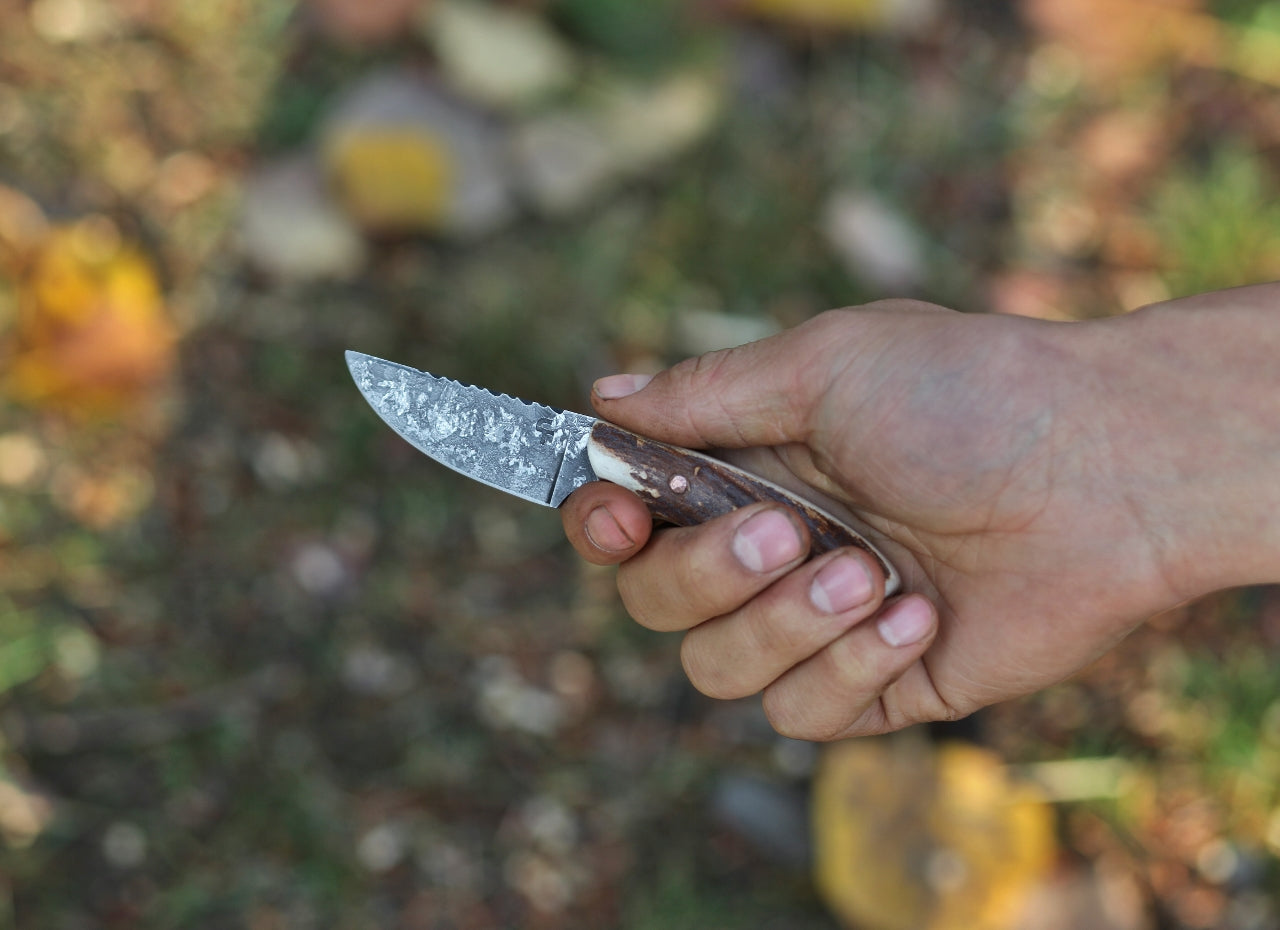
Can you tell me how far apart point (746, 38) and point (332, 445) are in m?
2.54

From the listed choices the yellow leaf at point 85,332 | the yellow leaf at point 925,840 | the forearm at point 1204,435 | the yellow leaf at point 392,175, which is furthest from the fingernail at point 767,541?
the yellow leaf at point 85,332

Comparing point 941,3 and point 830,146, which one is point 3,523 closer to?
point 830,146

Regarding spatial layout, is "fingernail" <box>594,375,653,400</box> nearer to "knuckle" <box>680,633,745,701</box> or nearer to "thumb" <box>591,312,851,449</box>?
"thumb" <box>591,312,851,449</box>

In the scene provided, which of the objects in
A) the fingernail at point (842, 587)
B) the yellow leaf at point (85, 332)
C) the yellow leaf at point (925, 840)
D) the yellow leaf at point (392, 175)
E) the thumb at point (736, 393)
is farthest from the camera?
the yellow leaf at point (392, 175)

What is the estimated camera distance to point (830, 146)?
14.8 feet

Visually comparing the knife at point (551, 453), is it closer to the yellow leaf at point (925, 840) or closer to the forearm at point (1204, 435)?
the forearm at point (1204, 435)

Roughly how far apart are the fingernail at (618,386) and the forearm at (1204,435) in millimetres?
999

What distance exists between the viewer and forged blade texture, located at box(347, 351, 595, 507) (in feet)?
7.25

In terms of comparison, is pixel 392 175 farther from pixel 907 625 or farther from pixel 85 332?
pixel 907 625

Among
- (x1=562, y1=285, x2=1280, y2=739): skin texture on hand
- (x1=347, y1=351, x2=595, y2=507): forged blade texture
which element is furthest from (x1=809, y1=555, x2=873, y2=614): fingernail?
(x1=347, y1=351, x2=595, y2=507): forged blade texture

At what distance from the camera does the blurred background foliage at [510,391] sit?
326 centimetres

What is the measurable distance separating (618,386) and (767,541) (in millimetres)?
535

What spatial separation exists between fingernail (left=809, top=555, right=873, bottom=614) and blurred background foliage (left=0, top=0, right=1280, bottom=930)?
4.02ft

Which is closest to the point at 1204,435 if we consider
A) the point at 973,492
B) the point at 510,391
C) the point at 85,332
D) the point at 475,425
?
the point at 973,492
